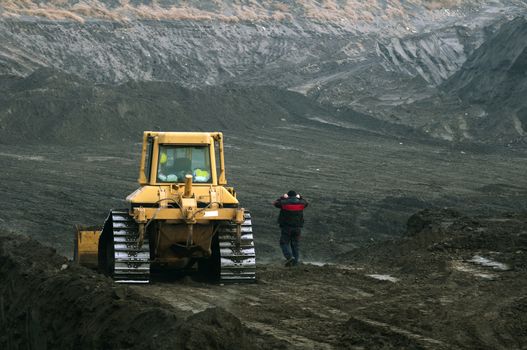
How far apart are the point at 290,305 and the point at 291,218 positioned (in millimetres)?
5275

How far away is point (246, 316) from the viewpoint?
1121 cm

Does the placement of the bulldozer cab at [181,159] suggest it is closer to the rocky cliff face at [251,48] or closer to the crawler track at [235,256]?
the crawler track at [235,256]

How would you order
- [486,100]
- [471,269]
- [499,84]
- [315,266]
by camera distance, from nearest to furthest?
[471,269], [315,266], [486,100], [499,84]

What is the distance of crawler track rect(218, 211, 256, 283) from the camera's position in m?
14.2

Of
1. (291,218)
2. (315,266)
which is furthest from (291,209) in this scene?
(315,266)

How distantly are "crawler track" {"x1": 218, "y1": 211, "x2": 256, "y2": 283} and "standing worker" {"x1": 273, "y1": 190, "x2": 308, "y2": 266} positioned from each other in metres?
2.74

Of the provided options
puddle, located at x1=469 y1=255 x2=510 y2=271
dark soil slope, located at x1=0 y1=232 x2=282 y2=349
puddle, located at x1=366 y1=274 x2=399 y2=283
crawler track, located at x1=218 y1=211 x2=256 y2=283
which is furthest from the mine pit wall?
puddle, located at x1=469 y1=255 x2=510 y2=271

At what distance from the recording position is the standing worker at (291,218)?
17.2 m

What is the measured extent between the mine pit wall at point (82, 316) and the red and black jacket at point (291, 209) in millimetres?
3894

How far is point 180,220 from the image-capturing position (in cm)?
1384

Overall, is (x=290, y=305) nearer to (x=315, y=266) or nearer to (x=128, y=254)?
(x=128, y=254)

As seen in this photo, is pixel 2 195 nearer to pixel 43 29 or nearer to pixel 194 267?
pixel 194 267

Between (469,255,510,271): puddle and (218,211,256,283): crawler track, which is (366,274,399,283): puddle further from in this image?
(218,211,256,283): crawler track

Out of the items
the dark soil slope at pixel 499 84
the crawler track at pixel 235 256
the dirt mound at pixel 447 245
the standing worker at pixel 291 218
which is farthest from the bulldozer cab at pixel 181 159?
the dark soil slope at pixel 499 84
